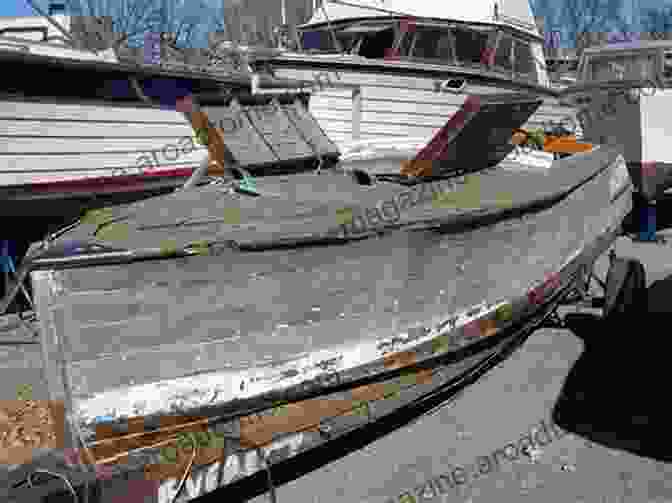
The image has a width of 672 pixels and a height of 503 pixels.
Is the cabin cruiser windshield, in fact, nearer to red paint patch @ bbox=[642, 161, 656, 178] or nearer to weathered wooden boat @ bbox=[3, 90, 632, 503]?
red paint patch @ bbox=[642, 161, 656, 178]

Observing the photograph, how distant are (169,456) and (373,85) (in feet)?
23.1

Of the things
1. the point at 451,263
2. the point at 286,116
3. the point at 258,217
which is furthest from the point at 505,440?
the point at 286,116

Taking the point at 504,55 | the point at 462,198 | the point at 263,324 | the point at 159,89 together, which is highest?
the point at 504,55

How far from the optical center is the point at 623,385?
5.05m

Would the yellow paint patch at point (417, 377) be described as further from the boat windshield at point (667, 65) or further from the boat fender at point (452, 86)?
the boat windshield at point (667, 65)

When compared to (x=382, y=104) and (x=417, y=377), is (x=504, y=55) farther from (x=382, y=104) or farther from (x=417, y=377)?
(x=417, y=377)

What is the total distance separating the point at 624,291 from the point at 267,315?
3.71 m

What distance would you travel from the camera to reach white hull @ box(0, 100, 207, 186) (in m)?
6.63

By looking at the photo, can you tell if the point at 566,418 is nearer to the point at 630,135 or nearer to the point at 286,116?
the point at 286,116

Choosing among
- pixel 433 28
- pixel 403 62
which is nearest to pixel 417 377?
pixel 403 62

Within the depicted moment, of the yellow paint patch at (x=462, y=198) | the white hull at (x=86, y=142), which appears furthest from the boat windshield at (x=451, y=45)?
the yellow paint patch at (x=462, y=198)

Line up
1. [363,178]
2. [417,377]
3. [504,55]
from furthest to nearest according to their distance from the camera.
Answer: [504,55] → [363,178] → [417,377]

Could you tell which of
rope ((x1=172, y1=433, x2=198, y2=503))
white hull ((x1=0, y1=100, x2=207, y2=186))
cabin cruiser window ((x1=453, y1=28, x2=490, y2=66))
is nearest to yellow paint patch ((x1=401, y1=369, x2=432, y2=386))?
rope ((x1=172, y1=433, x2=198, y2=503))

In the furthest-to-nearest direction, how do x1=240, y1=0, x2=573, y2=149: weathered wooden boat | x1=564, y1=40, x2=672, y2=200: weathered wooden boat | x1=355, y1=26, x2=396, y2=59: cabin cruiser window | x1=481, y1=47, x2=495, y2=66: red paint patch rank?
x1=481, y1=47, x2=495, y2=66: red paint patch
x1=355, y1=26, x2=396, y2=59: cabin cruiser window
x1=564, y1=40, x2=672, y2=200: weathered wooden boat
x1=240, y1=0, x2=573, y2=149: weathered wooden boat
